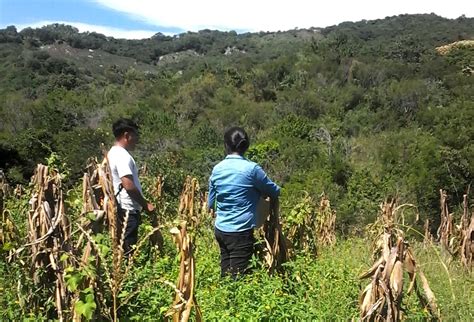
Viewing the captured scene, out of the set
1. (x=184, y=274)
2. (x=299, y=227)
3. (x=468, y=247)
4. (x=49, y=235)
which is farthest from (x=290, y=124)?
Answer: (x=184, y=274)

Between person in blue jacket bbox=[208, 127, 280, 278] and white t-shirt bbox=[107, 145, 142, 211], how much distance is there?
694mm

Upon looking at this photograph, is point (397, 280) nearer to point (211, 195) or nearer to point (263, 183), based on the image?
point (263, 183)

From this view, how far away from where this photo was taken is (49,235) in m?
2.68

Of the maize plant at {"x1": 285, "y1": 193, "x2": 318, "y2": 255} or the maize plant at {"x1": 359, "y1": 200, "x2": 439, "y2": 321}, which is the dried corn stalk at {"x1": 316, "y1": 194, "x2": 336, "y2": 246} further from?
the maize plant at {"x1": 359, "y1": 200, "x2": 439, "y2": 321}

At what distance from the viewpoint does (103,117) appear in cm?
4025

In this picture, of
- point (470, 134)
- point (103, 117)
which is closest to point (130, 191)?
point (470, 134)

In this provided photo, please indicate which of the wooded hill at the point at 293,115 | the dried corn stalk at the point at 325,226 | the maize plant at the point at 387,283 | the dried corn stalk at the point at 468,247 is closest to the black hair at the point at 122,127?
the wooded hill at the point at 293,115

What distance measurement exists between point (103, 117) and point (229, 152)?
38072mm

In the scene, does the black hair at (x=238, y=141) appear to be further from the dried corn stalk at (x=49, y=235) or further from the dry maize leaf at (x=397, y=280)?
the dry maize leaf at (x=397, y=280)

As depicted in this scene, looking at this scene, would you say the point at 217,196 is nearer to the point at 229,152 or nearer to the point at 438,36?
the point at 229,152

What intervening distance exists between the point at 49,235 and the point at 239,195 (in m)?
1.36

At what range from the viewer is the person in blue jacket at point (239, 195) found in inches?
142

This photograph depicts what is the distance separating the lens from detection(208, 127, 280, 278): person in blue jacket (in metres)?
3.61

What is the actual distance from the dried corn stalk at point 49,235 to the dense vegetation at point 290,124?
1.36 ft
